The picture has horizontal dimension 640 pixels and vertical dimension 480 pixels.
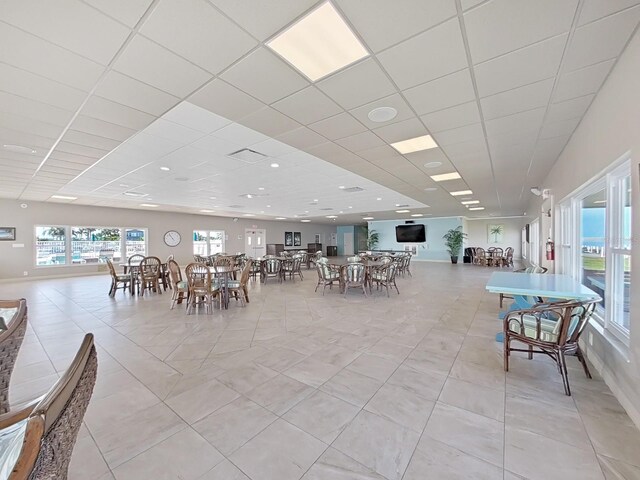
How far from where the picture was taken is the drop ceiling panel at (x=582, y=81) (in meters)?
2.09

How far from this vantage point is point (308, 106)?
8.68ft

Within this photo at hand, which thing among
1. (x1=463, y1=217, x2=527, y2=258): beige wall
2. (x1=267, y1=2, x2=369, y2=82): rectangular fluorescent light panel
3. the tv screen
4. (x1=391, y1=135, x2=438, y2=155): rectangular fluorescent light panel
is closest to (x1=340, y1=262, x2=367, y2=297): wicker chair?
(x1=391, y1=135, x2=438, y2=155): rectangular fluorescent light panel

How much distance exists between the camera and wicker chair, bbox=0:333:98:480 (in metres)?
0.66

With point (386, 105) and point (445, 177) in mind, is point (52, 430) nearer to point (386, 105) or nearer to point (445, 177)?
point (386, 105)

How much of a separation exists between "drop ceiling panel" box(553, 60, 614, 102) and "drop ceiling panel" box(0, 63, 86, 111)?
426 centimetres

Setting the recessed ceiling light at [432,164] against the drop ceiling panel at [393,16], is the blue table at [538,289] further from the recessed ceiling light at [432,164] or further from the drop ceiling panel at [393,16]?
the drop ceiling panel at [393,16]

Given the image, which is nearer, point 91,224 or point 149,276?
point 149,276

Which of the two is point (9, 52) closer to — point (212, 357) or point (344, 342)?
point (212, 357)

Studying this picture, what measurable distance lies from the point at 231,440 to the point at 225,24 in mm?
2622

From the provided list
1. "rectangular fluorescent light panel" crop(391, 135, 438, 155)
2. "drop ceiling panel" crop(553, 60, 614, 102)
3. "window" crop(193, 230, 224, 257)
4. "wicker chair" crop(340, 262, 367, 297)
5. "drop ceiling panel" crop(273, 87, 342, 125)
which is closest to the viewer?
"drop ceiling panel" crop(553, 60, 614, 102)

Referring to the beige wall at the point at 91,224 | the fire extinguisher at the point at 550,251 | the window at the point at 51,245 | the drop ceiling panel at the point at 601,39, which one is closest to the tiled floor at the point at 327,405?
the fire extinguisher at the point at 550,251

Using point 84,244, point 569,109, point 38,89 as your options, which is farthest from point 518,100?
point 84,244

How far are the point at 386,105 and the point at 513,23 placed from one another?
113cm

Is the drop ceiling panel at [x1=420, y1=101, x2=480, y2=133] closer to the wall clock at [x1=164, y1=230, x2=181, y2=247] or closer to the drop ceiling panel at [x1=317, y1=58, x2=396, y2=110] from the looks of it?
the drop ceiling panel at [x1=317, y1=58, x2=396, y2=110]
